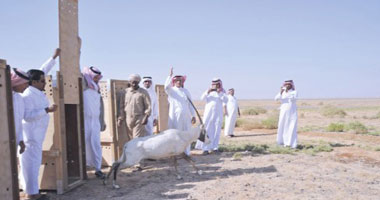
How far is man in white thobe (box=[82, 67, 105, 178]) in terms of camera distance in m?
6.77

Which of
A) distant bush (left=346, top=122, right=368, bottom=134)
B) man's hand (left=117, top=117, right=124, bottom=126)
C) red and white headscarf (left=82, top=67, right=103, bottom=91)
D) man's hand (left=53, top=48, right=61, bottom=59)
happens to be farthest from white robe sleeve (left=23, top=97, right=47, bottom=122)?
distant bush (left=346, top=122, right=368, bottom=134)

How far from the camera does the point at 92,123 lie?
682 centimetres

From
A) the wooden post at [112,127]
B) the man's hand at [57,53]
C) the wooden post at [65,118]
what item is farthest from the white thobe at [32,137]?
the wooden post at [112,127]

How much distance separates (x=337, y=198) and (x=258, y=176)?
182 cm

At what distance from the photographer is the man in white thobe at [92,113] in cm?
677

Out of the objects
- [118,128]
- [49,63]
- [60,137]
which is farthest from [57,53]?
[118,128]

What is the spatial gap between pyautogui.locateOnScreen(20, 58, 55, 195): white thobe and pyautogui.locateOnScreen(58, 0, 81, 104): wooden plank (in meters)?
0.66

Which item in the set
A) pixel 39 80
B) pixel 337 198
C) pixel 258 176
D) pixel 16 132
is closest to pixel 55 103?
pixel 39 80

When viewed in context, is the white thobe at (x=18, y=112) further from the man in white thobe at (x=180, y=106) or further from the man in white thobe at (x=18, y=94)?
the man in white thobe at (x=180, y=106)

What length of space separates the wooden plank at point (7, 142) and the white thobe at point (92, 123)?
235 centimetres

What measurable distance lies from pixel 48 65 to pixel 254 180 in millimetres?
4315

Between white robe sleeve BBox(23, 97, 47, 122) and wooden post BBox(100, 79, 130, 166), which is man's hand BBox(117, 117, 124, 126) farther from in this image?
white robe sleeve BBox(23, 97, 47, 122)

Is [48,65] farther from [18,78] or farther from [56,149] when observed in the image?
[56,149]

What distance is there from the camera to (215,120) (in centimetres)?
1074
